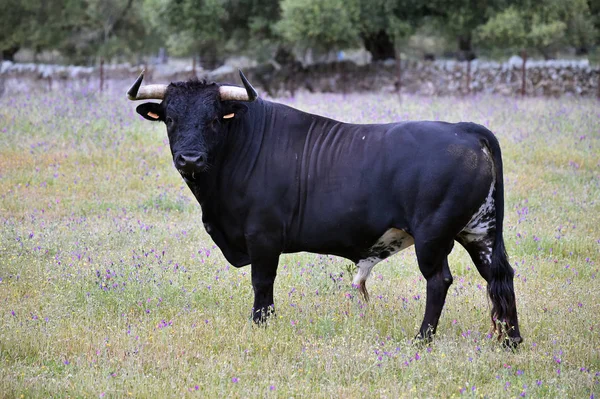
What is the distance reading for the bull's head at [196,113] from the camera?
18.0 ft

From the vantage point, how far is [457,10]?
26.3 m

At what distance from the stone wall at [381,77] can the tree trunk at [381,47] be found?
1.59 m

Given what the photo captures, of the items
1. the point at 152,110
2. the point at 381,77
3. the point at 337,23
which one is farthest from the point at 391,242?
the point at 381,77

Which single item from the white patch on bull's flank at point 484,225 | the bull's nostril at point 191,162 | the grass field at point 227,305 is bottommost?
the grass field at point 227,305

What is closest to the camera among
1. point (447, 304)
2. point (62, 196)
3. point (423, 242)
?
point (423, 242)

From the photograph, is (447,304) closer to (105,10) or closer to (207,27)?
(207,27)

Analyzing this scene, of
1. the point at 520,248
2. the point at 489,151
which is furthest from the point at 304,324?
the point at 520,248

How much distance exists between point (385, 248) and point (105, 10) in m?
37.8

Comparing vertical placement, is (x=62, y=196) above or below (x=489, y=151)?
below

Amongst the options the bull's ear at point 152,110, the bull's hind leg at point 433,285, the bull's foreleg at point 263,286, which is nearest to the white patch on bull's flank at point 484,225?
the bull's hind leg at point 433,285

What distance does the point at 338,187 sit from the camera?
222 inches

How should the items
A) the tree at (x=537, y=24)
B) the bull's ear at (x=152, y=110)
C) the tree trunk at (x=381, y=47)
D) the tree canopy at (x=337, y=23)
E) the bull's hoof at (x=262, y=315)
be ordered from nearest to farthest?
the bull's hoof at (x=262, y=315), the bull's ear at (x=152, y=110), the tree canopy at (x=337, y=23), the tree at (x=537, y=24), the tree trunk at (x=381, y=47)

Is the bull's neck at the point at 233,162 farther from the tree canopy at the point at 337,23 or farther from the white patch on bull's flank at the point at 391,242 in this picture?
the tree canopy at the point at 337,23

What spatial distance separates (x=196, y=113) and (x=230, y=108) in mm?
303
